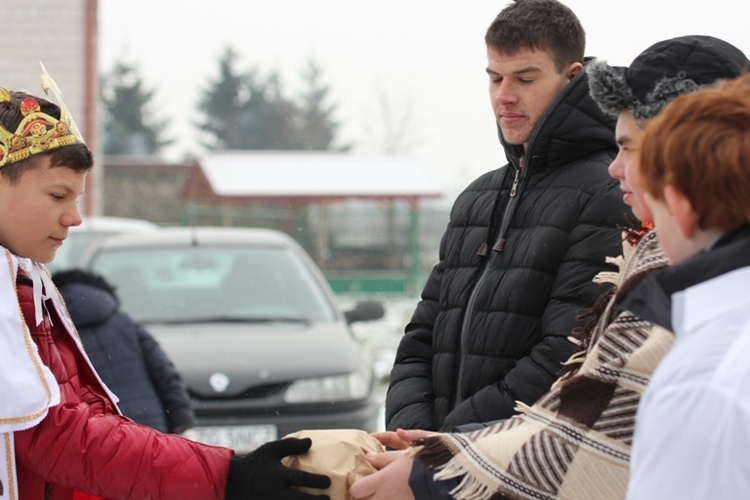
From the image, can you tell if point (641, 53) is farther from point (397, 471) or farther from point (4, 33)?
point (4, 33)

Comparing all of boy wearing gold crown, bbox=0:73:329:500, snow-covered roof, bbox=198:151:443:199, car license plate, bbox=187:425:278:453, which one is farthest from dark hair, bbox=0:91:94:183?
snow-covered roof, bbox=198:151:443:199

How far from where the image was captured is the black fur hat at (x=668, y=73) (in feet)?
6.44

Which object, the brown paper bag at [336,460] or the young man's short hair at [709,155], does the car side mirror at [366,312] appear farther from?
the young man's short hair at [709,155]

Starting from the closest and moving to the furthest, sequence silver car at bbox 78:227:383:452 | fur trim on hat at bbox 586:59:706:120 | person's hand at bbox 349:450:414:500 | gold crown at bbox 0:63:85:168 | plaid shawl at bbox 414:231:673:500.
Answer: plaid shawl at bbox 414:231:673:500 → fur trim on hat at bbox 586:59:706:120 → person's hand at bbox 349:450:414:500 → gold crown at bbox 0:63:85:168 → silver car at bbox 78:227:383:452

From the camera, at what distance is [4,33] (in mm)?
15500

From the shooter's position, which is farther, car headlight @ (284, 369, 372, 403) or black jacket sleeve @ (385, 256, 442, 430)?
car headlight @ (284, 369, 372, 403)

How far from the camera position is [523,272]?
2.70m

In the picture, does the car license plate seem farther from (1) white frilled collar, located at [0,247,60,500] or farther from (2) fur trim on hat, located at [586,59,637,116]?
(2) fur trim on hat, located at [586,59,637,116]

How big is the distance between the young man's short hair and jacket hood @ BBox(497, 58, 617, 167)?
128 centimetres

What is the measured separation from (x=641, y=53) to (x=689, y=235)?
0.76 meters

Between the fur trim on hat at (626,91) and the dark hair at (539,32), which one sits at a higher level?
the dark hair at (539,32)

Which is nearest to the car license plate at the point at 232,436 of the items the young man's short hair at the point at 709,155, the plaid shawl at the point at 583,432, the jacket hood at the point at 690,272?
the plaid shawl at the point at 583,432

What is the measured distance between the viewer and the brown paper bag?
2.38 meters

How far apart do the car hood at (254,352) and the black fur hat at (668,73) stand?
4.11 meters
